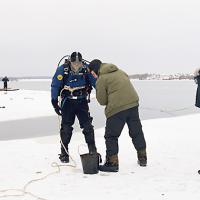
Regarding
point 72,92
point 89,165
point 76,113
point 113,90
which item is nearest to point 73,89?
point 72,92

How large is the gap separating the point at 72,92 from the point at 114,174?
1.40 meters

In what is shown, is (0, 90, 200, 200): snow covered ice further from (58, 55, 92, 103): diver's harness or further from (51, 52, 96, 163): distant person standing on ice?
(58, 55, 92, 103): diver's harness

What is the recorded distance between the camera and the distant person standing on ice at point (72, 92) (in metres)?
5.68

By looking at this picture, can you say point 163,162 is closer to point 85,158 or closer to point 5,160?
point 85,158

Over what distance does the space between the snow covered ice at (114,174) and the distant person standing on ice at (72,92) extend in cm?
49

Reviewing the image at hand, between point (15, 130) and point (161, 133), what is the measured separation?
159 inches

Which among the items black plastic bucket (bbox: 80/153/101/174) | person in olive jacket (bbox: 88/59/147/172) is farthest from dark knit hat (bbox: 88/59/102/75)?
black plastic bucket (bbox: 80/153/101/174)

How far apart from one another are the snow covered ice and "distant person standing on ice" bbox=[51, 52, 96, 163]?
494 mm

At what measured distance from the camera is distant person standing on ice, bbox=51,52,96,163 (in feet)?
18.6

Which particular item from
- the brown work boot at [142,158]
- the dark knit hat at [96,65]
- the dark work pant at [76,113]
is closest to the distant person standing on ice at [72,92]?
the dark work pant at [76,113]

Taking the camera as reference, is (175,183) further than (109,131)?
No

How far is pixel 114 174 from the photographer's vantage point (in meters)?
5.14

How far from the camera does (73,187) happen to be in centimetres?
454

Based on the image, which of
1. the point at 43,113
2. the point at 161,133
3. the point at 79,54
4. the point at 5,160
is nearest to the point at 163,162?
the point at 79,54
